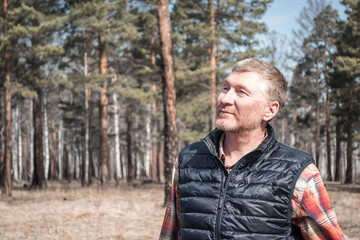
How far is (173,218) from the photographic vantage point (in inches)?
85.7

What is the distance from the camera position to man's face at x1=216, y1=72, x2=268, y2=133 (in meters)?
1.94

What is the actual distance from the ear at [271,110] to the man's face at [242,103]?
4 cm

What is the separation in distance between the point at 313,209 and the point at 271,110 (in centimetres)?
54

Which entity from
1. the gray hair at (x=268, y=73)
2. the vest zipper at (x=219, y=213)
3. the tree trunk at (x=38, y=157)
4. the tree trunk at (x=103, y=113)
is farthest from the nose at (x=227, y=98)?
the tree trunk at (x=38, y=157)

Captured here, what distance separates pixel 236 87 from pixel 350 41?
71.7 feet

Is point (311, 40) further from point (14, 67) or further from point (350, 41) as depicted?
point (14, 67)

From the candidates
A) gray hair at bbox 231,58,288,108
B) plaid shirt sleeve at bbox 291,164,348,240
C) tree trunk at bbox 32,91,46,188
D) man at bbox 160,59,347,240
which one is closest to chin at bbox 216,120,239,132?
man at bbox 160,59,347,240

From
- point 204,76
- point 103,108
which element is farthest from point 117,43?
point 204,76

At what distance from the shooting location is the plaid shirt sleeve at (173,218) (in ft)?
7.10

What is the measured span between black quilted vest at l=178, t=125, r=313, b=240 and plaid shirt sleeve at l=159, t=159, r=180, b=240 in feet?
0.41

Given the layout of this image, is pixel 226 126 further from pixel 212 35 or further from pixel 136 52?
pixel 136 52

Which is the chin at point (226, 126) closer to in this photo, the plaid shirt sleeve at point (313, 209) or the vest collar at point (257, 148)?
the vest collar at point (257, 148)

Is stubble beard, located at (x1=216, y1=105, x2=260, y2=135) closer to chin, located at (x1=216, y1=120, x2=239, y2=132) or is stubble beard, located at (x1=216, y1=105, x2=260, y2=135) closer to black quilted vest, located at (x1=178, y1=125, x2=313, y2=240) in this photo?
chin, located at (x1=216, y1=120, x2=239, y2=132)

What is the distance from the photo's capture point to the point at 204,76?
20.8 metres
